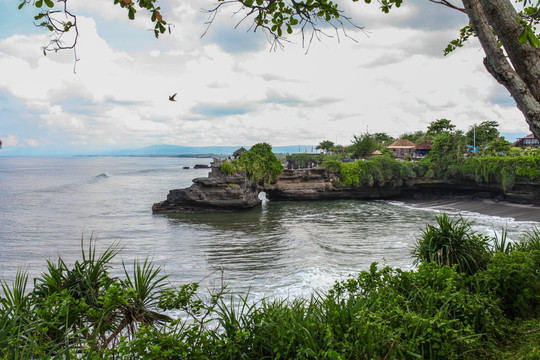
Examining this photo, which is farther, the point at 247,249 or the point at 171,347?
the point at 247,249

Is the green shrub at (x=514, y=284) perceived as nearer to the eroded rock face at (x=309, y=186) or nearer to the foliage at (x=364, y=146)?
the eroded rock face at (x=309, y=186)

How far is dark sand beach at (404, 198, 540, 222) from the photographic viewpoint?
2259 cm

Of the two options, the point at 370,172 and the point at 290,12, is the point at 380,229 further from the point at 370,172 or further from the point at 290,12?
the point at 290,12

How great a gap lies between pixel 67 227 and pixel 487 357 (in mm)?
24214

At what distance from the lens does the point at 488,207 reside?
1023 inches

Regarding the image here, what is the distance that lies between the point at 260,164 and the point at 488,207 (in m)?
18.3

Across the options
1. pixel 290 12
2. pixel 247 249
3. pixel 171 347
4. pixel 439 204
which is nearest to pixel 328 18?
pixel 290 12

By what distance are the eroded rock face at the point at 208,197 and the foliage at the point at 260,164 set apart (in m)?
2.28

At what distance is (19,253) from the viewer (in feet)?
51.0

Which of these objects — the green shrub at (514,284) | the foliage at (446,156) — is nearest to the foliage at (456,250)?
the green shrub at (514,284)

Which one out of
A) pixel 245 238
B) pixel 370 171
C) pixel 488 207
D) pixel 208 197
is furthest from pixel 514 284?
pixel 370 171

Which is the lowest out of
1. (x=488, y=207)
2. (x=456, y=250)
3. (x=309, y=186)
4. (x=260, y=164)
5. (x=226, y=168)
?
(x=488, y=207)

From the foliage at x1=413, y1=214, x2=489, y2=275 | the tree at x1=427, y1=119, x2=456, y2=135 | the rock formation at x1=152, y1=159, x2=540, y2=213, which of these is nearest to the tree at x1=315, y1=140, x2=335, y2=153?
the tree at x1=427, y1=119, x2=456, y2=135

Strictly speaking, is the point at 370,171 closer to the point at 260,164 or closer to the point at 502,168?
the point at 502,168
